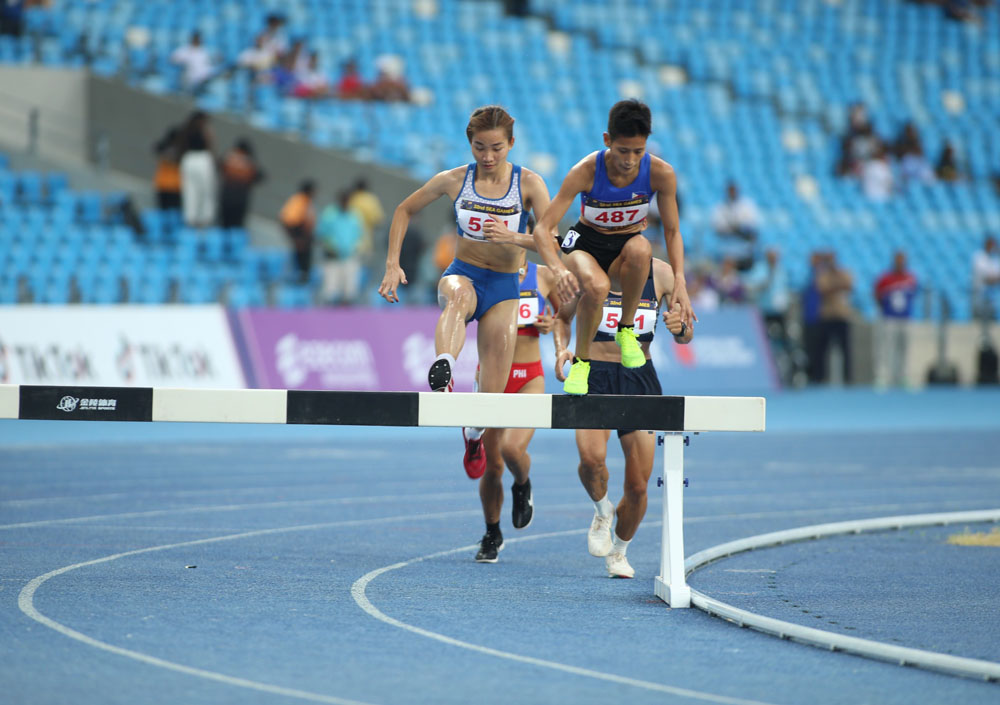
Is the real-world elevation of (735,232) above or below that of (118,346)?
above

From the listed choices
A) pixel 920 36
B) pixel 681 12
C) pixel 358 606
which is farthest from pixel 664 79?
pixel 358 606

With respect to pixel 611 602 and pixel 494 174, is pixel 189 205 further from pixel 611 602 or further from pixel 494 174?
pixel 611 602

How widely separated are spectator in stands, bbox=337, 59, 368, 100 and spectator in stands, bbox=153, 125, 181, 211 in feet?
14.9

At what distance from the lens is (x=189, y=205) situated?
2102cm

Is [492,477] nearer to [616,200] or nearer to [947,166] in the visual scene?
[616,200]

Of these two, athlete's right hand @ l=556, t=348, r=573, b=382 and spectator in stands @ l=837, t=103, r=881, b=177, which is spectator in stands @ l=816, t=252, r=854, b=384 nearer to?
spectator in stands @ l=837, t=103, r=881, b=177

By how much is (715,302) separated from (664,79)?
27.5 feet

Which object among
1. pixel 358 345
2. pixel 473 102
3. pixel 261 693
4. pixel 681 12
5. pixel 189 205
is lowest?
pixel 261 693

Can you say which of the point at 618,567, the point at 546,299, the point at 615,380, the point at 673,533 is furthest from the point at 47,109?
the point at 673,533

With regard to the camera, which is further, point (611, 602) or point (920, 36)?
point (920, 36)

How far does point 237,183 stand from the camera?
21172 mm

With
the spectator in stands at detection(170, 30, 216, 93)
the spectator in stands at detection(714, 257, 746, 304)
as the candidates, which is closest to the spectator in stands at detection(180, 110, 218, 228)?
the spectator in stands at detection(170, 30, 216, 93)

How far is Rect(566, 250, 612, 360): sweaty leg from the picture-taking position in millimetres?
7492

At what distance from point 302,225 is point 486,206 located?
1326cm
